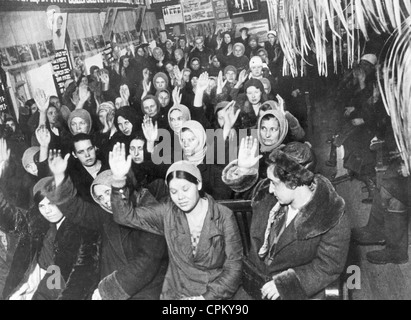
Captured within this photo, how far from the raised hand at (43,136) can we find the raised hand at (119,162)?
467mm

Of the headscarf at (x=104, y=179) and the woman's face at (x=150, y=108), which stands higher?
the woman's face at (x=150, y=108)

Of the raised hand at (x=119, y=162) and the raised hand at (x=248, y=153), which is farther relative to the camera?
the raised hand at (x=119, y=162)

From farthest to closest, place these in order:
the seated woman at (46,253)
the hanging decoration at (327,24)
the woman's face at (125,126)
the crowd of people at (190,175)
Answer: the seated woman at (46,253)
the woman's face at (125,126)
the crowd of people at (190,175)
the hanging decoration at (327,24)

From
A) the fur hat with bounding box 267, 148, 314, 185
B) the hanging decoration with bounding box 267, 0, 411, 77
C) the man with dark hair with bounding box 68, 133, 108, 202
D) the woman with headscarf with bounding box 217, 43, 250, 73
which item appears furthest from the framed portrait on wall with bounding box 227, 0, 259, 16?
the man with dark hair with bounding box 68, 133, 108, 202

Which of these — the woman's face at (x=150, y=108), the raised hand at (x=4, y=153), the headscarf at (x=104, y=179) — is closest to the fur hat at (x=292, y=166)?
the woman's face at (x=150, y=108)

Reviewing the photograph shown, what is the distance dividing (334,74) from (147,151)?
1.31 metres

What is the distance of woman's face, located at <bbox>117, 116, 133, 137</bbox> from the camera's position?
396cm

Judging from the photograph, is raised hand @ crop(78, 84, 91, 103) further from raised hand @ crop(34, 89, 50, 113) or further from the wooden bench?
the wooden bench

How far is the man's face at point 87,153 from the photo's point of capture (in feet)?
13.1

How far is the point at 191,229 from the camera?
389 cm

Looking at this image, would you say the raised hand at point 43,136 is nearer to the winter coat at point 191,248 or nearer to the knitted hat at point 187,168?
the winter coat at point 191,248

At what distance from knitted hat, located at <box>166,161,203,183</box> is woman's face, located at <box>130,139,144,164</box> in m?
0.22

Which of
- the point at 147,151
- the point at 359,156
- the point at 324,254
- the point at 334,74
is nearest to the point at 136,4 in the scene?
the point at 147,151

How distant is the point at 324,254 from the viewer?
3.74 meters
